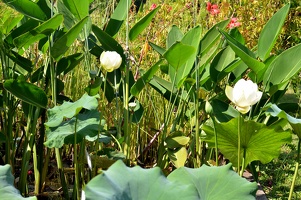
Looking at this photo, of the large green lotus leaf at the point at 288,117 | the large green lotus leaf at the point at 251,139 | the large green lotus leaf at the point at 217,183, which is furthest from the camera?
the large green lotus leaf at the point at 251,139

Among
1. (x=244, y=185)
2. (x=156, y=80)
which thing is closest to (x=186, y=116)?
(x=156, y=80)

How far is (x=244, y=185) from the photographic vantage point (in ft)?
5.14

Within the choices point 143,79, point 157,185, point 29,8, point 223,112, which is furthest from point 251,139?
point 29,8

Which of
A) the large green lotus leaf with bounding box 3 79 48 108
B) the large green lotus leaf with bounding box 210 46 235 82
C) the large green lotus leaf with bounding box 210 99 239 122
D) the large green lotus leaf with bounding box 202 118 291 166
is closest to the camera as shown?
Result: the large green lotus leaf with bounding box 202 118 291 166

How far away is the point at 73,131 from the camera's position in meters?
2.04

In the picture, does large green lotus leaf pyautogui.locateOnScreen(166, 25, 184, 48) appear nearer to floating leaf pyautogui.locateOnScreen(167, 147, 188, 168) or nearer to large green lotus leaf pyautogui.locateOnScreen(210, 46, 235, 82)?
large green lotus leaf pyautogui.locateOnScreen(210, 46, 235, 82)

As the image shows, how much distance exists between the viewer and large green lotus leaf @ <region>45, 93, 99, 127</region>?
1.83m

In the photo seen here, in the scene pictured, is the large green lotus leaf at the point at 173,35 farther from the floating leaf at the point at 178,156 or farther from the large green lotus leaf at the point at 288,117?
the large green lotus leaf at the point at 288,117

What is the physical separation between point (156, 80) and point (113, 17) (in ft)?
1.19

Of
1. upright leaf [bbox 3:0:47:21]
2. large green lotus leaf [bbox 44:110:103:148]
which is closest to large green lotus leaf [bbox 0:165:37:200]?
large green lotus leaf [bbox 44:110:103:148]

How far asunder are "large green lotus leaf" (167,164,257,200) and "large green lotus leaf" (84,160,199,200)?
163 mm

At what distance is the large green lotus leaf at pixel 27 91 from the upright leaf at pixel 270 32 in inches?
39.4

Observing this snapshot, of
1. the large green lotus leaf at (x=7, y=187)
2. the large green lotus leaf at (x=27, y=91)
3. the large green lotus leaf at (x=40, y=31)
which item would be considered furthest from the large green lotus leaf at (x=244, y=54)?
the large green lotus leaf at (x=7, y=187)

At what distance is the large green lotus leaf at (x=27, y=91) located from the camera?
6.87ft
